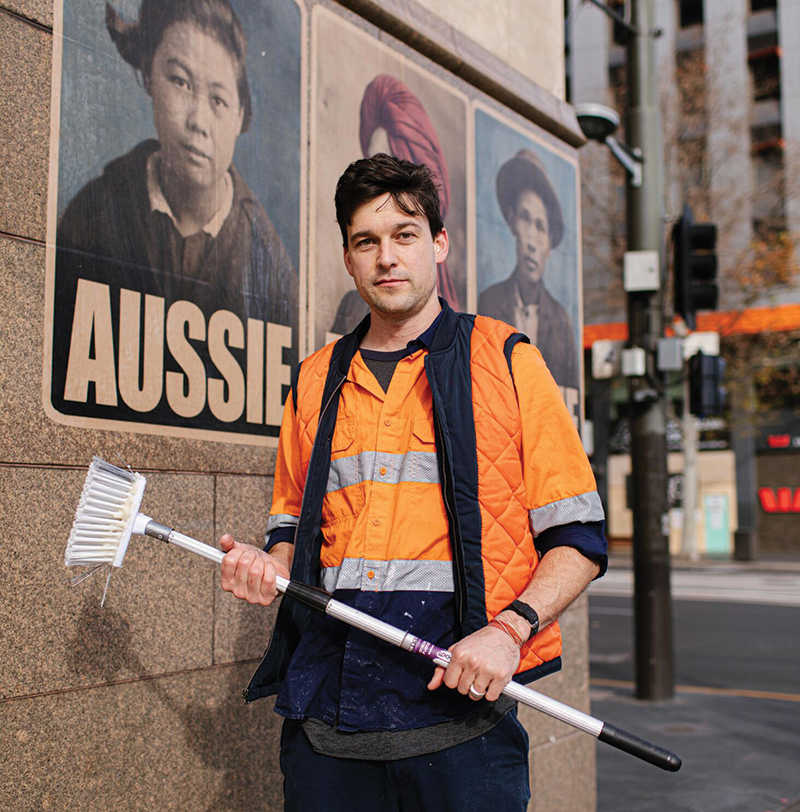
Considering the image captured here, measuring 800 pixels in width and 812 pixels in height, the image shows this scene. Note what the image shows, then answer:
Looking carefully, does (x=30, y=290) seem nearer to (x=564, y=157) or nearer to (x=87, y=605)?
(x=87, y=605)

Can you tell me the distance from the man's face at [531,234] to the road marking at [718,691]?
202 inches

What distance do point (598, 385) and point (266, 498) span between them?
27.3 metres

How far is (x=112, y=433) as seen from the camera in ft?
9.91

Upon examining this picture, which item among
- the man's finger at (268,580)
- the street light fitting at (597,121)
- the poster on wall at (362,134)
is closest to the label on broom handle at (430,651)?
the man's finger at (268,580)

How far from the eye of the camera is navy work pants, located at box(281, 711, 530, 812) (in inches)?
80.7

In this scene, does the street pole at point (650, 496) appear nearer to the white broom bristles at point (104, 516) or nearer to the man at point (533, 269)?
the man at point (533, 269)

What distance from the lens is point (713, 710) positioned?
8.02 meters

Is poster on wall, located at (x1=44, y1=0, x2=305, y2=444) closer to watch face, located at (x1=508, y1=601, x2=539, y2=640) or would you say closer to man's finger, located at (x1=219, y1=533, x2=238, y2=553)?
man's finger, located at (x1=219, y1=533, x2=238, y2=553)

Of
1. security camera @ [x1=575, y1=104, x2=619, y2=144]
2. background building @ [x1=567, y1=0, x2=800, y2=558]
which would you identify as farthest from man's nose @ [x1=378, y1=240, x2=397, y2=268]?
background building @ [x1=567, y1=0, x2=800, y2=558]

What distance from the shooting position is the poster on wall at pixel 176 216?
298 cm

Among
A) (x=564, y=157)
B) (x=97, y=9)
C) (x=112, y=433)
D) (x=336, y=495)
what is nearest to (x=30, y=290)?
(x=112, y=433)

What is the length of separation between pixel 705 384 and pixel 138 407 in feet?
19.9

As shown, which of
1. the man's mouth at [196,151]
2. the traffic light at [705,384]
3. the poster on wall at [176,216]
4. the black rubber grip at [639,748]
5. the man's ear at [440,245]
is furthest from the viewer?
the traffic light at [705,384]

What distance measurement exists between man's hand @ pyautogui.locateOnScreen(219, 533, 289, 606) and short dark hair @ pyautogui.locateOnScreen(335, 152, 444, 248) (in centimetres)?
82
